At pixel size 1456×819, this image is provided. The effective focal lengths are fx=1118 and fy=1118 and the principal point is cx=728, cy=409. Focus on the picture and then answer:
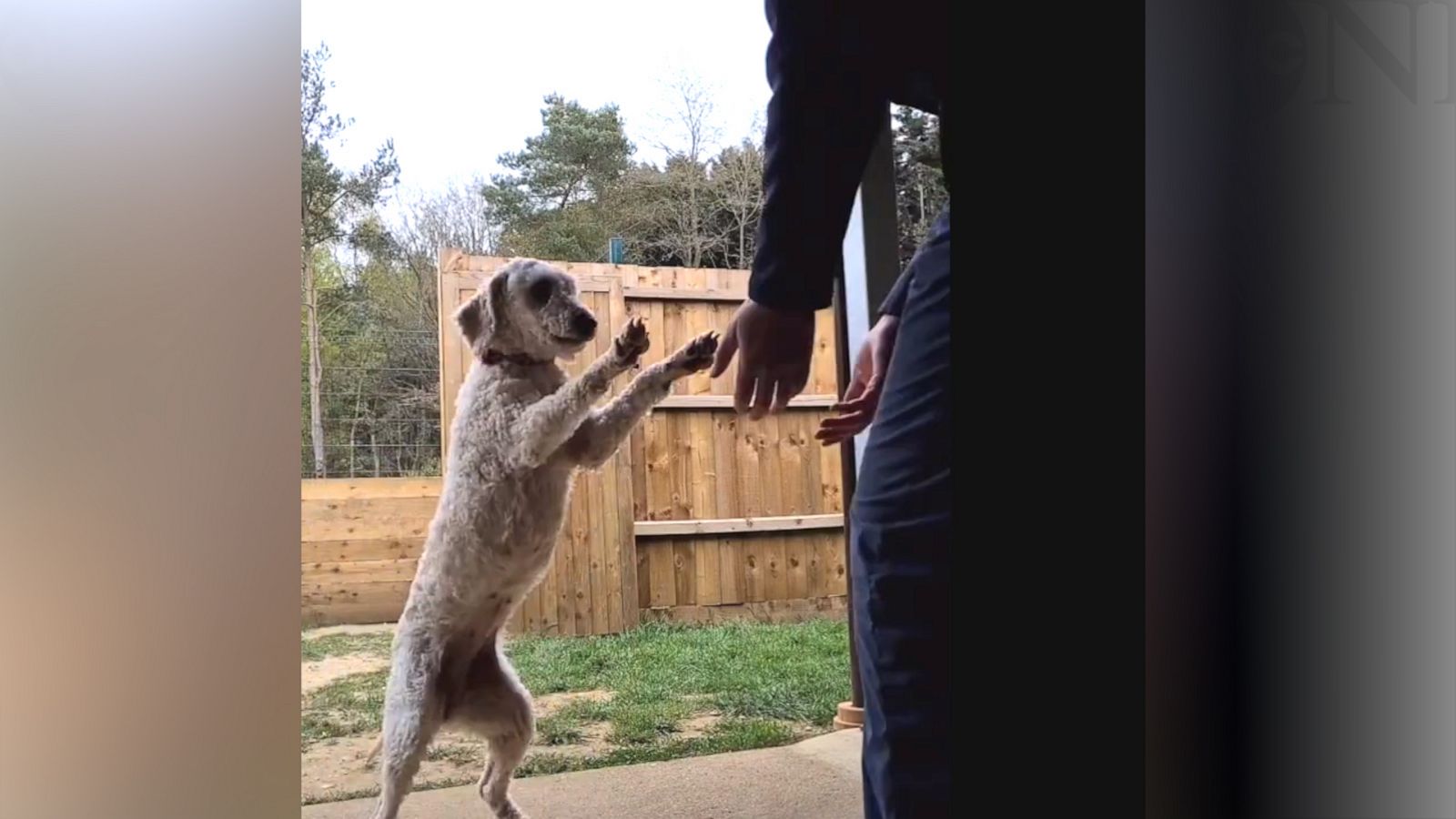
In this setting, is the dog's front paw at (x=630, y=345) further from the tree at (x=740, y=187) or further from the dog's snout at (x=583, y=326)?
the tree at (x=740, y=187)

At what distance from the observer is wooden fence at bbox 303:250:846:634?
1.35 metres

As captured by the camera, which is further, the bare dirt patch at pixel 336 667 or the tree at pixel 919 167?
the tree at pixel 919 167

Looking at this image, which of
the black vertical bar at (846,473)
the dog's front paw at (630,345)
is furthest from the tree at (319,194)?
the black vertical bar at (846,473)

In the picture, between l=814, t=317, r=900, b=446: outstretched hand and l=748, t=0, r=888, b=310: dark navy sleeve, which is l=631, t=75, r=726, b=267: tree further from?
l=814, t=317, r=900, b=446: outstretched hand

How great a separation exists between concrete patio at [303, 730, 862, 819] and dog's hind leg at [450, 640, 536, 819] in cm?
2

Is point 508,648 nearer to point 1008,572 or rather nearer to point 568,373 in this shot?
point 568,373

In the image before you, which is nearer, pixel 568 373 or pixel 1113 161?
pixel 568 373

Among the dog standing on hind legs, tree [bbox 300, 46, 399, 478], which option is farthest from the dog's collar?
tree [bbox 300, 46, 399, 478]

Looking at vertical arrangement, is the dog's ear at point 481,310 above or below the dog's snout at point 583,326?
above

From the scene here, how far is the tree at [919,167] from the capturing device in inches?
57.2

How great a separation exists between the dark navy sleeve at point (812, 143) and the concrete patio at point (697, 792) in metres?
0.58

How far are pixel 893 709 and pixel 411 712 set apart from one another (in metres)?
0.60
